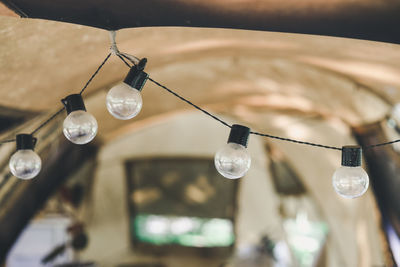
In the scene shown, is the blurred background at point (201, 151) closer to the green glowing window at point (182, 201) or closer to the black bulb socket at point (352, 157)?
the green glowing window at point (182, 201)

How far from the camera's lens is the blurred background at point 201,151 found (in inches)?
90.4

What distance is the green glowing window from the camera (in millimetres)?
7520

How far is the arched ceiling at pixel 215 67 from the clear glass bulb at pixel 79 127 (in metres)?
0.46

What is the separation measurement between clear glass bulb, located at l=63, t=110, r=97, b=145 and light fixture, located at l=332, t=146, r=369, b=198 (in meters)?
0.93

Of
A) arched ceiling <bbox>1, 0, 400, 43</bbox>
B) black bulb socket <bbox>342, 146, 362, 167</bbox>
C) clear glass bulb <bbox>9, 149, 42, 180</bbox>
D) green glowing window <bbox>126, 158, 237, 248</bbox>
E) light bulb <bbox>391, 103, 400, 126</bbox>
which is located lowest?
clear glass bulb <bbox>9, 149, 42, 180</bbox>

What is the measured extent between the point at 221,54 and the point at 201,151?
4.49 metres

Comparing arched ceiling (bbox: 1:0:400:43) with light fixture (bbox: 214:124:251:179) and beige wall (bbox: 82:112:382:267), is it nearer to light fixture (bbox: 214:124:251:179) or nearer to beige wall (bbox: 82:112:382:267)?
light fixture (bbox: 214:124:251:179)

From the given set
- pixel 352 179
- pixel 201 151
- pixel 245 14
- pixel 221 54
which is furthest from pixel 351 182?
pixel 201 151

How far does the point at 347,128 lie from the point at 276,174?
3.58 metres

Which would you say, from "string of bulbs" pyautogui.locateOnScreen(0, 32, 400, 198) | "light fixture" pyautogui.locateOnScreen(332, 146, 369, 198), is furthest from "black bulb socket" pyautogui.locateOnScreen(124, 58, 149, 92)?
"light fixture" pyautogui.locateOnScreen(332, 146, 369, 198)

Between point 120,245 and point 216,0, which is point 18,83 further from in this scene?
point 120,245

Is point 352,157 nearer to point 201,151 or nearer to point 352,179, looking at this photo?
point 352,179

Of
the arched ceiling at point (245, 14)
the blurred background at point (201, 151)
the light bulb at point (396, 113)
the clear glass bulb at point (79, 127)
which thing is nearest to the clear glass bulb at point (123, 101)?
the clear glass bulb at point (79, 127)

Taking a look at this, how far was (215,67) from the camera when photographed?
3475 millimetres
